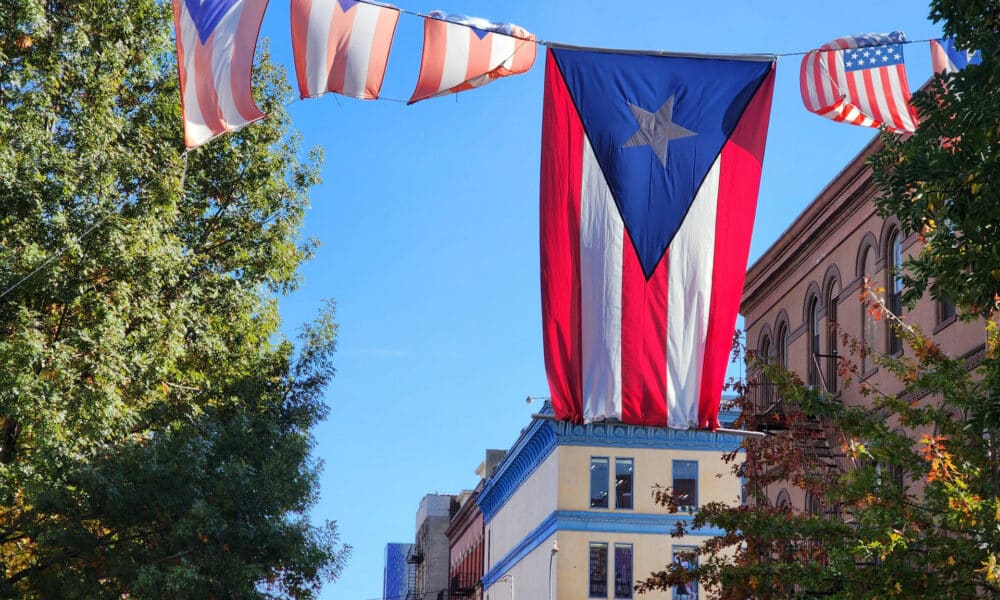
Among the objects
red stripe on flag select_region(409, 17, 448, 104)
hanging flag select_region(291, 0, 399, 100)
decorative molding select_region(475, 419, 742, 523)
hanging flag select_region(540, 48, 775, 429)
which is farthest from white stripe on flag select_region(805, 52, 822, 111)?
decorative molding select_region(475, 419, 742, 523)

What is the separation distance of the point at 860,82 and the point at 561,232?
4370 millimetres

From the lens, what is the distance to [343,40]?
1318 cm

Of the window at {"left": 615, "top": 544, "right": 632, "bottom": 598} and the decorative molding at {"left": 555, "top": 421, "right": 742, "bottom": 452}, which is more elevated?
the decorative molding at {"left": 555, "top": 421, "right": 742, "bottom": 452}

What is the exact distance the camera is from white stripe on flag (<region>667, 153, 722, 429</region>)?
1208 centimetres

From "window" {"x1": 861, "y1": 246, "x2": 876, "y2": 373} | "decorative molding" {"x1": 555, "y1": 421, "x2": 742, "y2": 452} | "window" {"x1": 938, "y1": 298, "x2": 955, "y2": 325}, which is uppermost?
"decorative molding" {"x1": 555, "y1": 421, "x2": 742, "y2": 452}

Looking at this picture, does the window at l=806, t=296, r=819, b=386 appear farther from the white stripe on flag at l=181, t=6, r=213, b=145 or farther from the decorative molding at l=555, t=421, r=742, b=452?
the decorative molding at l=555, t=421, r=742, b=452

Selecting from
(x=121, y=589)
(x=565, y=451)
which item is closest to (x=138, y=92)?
(x=121, y=589)

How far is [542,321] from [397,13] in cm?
336

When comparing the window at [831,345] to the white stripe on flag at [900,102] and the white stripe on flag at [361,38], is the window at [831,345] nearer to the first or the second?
the white stripe on flag at [900,102]

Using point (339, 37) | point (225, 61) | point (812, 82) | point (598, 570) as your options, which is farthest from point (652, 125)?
point (598, 570)

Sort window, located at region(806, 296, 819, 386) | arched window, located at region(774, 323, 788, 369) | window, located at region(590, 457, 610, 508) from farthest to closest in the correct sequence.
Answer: window, located at region(590, 457, 610, 508), arched window, located at region(774, 323, 788, 369), window, located at region(806, 296, 819, 386)

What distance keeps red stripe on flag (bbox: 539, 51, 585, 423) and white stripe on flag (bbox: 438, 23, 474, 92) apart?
3.52 ft

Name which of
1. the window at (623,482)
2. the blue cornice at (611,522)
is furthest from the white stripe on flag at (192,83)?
the window at (623,482)

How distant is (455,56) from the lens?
13.1 meters
